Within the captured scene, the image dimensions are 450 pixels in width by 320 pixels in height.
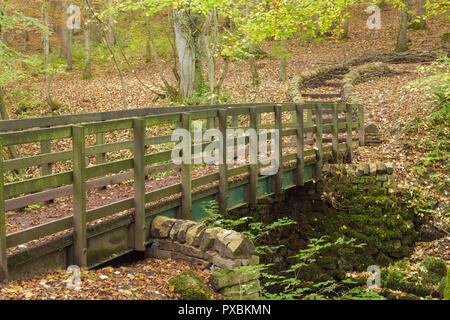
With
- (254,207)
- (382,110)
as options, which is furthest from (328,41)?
(254,207)

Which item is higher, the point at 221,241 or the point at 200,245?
the point at 221,241

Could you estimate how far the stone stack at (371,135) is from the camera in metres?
13.5

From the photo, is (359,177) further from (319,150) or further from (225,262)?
(225,262)

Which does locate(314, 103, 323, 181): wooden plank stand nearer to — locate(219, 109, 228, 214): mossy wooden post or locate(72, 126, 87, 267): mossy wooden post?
locate(219, 109, 228, 214): mossy wooden post

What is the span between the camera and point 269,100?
1845 cm

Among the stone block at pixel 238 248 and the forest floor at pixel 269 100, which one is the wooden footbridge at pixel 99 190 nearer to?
the forest floor at pixel 269 100

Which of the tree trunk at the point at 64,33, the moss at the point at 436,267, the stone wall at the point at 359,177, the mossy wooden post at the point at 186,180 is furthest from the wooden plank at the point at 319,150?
the tree trunk at the point at 64,33

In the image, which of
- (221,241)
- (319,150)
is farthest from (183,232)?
(319,150)

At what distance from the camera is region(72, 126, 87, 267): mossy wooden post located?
573cm

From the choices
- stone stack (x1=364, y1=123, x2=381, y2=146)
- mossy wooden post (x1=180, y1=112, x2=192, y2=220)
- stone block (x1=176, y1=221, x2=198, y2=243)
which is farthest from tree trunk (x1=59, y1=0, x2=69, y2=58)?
stone block (x1=176, y1=221, x2=198, y2=243)

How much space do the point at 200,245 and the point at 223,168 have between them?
209 centimetres

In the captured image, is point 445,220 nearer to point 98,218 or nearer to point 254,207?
point 254,207
